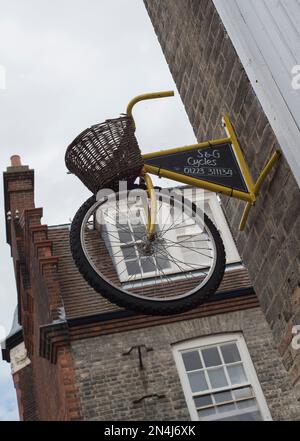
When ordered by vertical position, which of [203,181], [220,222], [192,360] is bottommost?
[203,181]

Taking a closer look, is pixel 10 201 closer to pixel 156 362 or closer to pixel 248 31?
pixel 156 362

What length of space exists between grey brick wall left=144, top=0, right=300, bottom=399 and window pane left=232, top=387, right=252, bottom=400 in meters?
6.06

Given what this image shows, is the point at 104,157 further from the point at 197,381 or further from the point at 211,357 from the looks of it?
the point at 211,357

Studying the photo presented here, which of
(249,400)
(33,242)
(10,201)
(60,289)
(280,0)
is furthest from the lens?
(10,201)

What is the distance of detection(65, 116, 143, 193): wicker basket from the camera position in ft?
15.4

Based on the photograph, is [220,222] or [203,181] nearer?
[203,181]

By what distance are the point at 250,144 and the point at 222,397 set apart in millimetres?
6920

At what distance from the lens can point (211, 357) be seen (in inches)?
446

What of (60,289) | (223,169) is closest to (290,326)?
(223,169)

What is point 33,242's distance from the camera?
42.8 feet

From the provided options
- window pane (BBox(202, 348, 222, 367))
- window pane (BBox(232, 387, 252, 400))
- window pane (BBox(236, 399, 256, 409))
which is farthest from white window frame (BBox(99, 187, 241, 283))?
window pane (BBox(236, 399, 256, 409))

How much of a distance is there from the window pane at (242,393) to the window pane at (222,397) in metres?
0.10

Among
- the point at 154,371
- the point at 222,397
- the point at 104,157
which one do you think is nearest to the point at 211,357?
the point at 222,397

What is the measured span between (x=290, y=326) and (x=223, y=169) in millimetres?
1235
